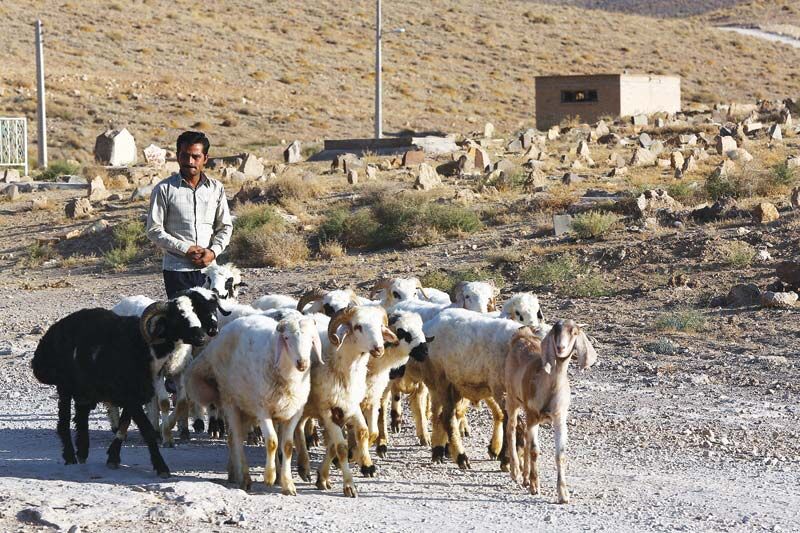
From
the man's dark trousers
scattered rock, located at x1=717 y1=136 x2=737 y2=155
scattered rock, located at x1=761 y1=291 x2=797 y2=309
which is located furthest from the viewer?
scattered rock, located at x1=717 y1=136 x2=737 y2=155

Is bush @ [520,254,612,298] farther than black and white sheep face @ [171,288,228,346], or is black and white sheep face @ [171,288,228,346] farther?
bush @ [520,254,612,298]

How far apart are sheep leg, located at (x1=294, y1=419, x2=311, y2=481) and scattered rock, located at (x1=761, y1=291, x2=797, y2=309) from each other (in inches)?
349

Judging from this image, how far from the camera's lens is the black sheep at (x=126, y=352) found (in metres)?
9.30

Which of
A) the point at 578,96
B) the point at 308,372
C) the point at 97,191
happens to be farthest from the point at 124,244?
the point at 578,96

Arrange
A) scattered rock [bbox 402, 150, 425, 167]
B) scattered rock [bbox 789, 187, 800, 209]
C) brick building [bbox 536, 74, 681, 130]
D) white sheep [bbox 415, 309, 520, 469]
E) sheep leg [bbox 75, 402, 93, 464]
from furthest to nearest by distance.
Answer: brick building [bbox 536, 74, 681, 130] → scattered rock [bbox 402, 150, 425, 167] → scattered rock [bbox 789, 187, 800, 209] → white sheep [bbox 415, 309, 520, 469] → sheep leg [bbox 75, 402, 93, 464]

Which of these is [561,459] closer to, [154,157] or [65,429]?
[65,429]

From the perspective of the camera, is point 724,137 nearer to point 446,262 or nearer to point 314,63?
point 446,262

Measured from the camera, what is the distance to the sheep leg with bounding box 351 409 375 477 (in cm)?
938

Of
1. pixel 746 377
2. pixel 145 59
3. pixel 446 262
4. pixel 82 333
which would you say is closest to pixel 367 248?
pixel 446 262

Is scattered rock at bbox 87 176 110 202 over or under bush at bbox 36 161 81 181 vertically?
under

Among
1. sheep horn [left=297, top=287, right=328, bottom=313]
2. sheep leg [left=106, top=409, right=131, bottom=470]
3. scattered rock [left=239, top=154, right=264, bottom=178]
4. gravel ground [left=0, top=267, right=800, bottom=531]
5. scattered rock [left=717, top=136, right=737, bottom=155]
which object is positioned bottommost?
gravel ground [left=0, top=267, right=800, bottom=531]

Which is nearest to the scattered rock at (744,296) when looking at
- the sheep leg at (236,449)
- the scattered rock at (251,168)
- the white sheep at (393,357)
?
the white sheep at (393,357)

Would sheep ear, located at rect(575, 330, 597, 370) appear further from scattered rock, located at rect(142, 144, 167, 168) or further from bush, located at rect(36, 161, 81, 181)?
bush, located at rect(36, 161, 81, 181)

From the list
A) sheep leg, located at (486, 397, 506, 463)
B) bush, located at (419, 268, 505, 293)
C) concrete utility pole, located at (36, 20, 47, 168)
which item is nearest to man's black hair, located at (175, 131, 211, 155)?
sheep leg, located at (486, 397, 506, 463)
